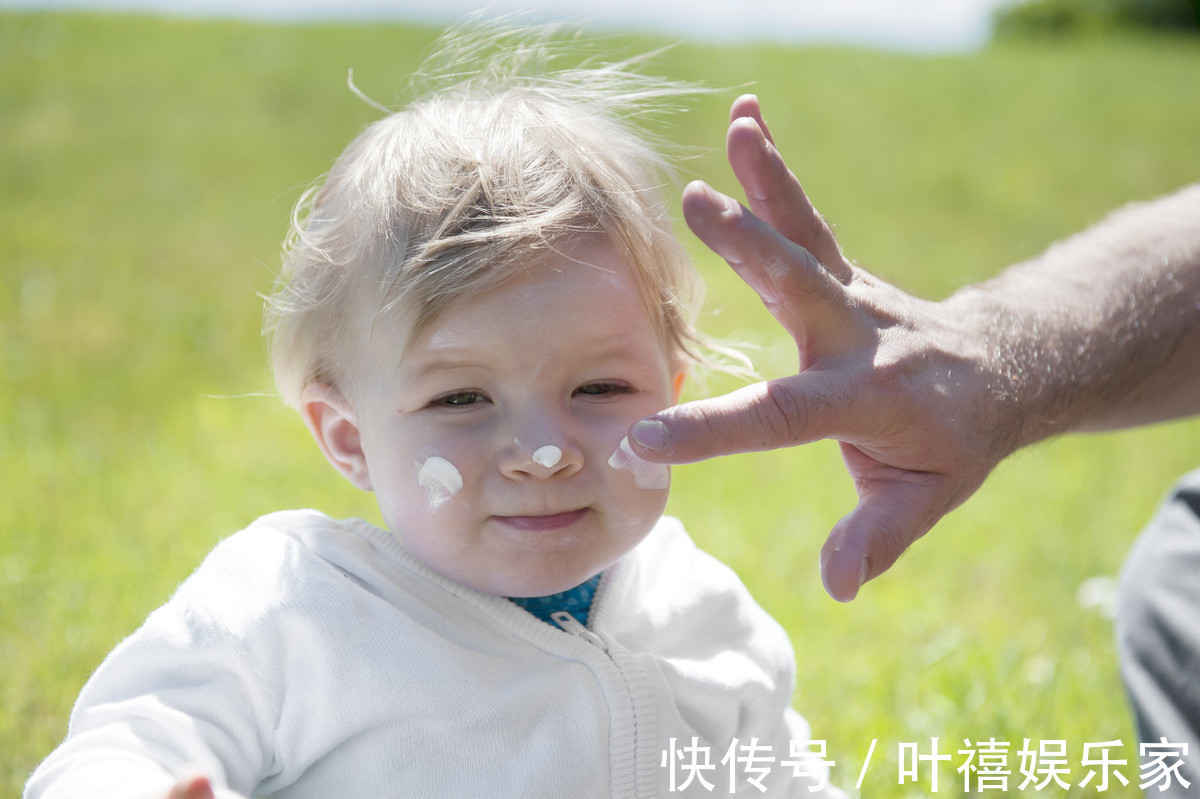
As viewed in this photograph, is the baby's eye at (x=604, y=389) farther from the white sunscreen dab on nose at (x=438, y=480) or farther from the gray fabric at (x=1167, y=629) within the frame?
the gray fabric at (x=1167, y=629)

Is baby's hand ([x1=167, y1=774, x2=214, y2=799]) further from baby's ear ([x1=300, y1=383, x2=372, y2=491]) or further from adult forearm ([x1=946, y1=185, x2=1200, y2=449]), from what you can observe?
adult forearm ([x1=946, y1=185, x2=1200, y2=449])

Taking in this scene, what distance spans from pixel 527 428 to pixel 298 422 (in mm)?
3333

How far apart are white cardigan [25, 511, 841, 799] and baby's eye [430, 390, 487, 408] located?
271 millimetres

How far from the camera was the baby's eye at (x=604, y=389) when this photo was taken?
1.67 m

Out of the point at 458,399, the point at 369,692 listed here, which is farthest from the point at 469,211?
the point at 369,692

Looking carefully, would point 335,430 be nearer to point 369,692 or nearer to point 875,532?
point 369,692

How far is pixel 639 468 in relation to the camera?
166 cm

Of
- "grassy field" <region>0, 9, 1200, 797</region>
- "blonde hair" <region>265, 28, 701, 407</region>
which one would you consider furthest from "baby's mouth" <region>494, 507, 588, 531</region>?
"grassy field" <region>0, 9, 1200, 797</region>

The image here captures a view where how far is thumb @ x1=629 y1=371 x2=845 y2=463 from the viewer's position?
1.48m

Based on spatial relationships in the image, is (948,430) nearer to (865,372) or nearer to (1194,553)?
(865,372)

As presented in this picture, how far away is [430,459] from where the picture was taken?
1.62m

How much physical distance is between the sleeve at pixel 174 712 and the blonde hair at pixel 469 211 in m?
0.48

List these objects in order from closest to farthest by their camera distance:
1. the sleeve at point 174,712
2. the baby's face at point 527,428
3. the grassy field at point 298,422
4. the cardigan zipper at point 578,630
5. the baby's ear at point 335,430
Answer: the sleeve at point 174,712
the baby's face at point 527,428
the cardigan zipper at point 578,630
the baby's ear at point 335,430
the grassy field at point 298,422

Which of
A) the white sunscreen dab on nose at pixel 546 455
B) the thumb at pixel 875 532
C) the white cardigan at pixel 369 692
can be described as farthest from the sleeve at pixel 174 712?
the thumb at pixel 875 532
